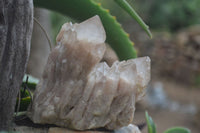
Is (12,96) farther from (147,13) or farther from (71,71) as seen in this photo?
(147,13)

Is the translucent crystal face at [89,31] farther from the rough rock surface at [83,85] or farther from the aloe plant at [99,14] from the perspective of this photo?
the aloe plant at [99,14]

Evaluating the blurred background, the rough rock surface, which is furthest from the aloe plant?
the blurred background

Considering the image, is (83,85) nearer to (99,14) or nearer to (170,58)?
(99,14)

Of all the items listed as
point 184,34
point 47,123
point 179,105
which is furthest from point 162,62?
point 47,123

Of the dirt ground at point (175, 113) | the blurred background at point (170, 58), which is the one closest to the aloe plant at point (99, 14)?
the blurred background at point (170, 58)

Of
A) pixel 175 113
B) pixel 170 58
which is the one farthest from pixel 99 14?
pixel 170 58

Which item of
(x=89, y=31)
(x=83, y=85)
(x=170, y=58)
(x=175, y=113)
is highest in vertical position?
(x=89, y=31)
